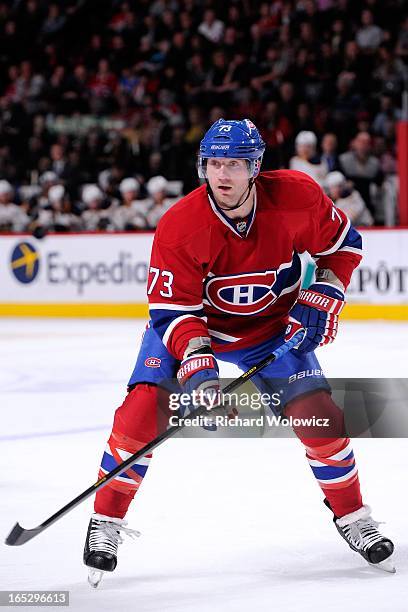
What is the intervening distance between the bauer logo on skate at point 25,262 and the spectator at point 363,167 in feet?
8.52

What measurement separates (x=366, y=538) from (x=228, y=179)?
963 mm

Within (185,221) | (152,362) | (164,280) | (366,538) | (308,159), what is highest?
(185,221)

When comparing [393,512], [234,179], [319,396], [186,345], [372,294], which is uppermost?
[234,179]

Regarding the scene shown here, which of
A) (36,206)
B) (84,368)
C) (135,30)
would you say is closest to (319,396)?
(84,368)

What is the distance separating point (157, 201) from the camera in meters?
9.41

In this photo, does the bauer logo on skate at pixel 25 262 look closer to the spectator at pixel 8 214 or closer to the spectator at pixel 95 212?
the spectator at pixel 95 212

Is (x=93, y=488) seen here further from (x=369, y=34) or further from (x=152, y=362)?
(x=369, y=34)

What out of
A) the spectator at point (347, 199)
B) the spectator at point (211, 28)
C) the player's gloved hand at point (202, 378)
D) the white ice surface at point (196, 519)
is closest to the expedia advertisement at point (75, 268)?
the spectator at point (347, 199)

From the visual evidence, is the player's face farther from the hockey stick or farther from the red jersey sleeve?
the hockey stick

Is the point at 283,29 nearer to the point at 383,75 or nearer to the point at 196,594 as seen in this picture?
the point at 383,75

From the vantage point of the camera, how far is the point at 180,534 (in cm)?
322

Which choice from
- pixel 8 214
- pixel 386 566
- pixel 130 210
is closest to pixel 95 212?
pixel 130 210

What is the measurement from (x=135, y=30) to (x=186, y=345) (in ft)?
32.5

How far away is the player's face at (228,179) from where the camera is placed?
2828 millimetres
